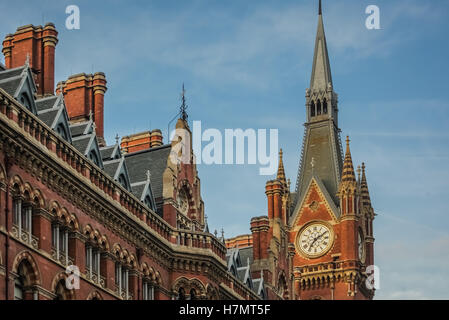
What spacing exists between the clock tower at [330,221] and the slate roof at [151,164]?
48169 millimetres

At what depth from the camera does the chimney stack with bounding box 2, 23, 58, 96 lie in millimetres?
70875

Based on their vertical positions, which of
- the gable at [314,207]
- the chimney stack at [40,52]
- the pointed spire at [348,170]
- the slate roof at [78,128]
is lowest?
the slate roof at [78,128]

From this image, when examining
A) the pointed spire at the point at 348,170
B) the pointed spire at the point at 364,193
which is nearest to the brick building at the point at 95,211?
the pointed spire at the point at 348,170

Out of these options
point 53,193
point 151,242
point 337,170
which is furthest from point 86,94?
point 337,170

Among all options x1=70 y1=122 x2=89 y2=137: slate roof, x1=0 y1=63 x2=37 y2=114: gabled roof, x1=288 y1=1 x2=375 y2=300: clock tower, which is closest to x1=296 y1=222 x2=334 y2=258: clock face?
x1=288 y1=1 x2=375 y2=300: clock tower

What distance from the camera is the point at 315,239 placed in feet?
435

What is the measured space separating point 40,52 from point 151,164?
30.1 feet

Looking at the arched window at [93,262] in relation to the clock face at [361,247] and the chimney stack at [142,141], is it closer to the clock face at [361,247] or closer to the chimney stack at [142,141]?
the chimney stack at [142,141]

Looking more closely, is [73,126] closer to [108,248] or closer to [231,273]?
[108,248]

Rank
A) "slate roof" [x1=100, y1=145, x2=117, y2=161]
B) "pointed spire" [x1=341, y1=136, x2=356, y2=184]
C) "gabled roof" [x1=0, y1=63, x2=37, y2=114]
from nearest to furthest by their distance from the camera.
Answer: "gabled roof" [x1=0, y1=63, x2=37, y2=114] → "slate roof" [x1=100, y1=145, x2=117, y2=161] → "pointed spire" [x1=341, y1=136, x2=356, y2=184]

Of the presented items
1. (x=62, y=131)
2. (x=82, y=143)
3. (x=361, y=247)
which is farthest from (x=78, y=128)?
(x=361, y=247)

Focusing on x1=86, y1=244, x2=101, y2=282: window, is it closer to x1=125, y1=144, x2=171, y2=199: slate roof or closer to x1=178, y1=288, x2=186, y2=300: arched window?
x1=178, y1=288, x2=186, y2=300: arched window

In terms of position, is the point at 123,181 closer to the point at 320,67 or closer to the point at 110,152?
the point at 110,152

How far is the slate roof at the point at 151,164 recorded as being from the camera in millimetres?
74000
